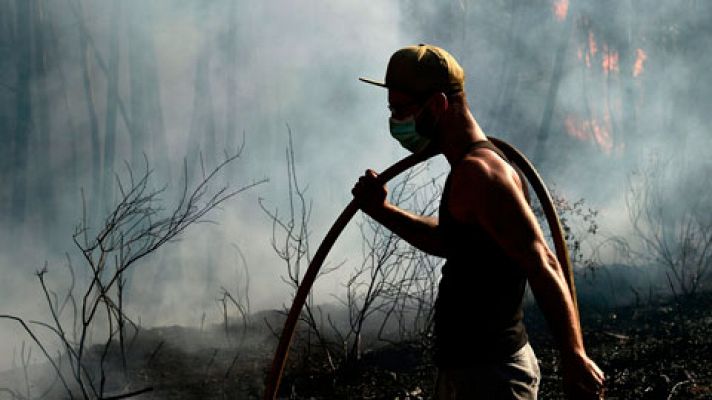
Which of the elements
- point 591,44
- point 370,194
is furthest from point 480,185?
point 591,44

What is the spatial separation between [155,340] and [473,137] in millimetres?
7716

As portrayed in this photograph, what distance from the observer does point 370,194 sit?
3426mm

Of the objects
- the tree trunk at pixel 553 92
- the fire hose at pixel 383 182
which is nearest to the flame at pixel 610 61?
the tree trunk at pixel 553 92

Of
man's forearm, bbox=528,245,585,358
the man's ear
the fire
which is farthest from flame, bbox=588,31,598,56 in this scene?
man's forearm, bbox=528,245,585,358

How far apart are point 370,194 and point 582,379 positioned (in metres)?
1.41

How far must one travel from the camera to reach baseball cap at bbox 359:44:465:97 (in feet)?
9.09

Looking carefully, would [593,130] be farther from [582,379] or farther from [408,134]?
[582,379]

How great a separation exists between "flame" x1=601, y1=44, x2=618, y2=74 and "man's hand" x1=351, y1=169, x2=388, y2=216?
16.6 meters

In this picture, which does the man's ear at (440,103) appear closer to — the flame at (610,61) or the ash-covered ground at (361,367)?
the ash-covered ground at (361,367)

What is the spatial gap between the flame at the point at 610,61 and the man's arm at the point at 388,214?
54.3ft

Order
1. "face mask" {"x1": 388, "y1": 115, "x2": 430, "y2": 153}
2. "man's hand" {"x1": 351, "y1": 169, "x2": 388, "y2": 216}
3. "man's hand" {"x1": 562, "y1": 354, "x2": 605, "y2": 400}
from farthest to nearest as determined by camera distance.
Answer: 1. "man's hand" {"x1": 351, "y1": 169, "x2": 388, "y2": 216}
2. "face mask" {"x1": 388, "y1": 115, "x2": 430, "y2": 153}
3. "man's hand" {"x1": 562, "y1": 354, "x2": 605, "y2": 400}

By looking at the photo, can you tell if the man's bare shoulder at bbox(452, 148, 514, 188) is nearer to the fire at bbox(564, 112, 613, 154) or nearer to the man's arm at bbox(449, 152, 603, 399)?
the man's arm at bbox(449, 152, 603, 399)

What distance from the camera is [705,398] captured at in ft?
21.7

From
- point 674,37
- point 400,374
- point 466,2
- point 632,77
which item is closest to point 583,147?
point 632,77
